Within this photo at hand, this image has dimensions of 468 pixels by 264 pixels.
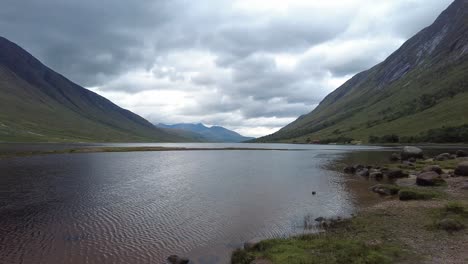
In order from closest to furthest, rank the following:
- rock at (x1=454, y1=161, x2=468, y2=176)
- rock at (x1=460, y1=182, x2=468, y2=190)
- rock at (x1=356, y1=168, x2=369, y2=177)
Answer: rock at (x1=460, y1=182, x2=468, y2=190), rock at (x1=454, y1=161, x2=468, y2=176), rock at (x1=356, y1=168, x2=369, y2=177)

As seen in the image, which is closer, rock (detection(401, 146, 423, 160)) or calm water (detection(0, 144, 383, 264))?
calm water (detection(0, 144, 383, 264))

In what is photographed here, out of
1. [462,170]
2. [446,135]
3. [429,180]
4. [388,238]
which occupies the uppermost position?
[446,135]

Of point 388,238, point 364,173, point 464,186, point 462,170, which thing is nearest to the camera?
point 388,238

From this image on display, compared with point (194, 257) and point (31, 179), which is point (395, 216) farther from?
point (31, 179)

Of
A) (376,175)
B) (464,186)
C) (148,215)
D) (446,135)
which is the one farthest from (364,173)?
(446,135)

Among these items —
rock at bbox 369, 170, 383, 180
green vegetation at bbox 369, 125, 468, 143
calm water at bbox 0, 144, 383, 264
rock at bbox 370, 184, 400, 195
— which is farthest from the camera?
green vegetation at bbox 369, 125, 468, 143

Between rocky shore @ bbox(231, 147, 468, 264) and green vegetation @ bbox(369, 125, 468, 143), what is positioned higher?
green vegetation @ bbox(369, 125, 468, 143)

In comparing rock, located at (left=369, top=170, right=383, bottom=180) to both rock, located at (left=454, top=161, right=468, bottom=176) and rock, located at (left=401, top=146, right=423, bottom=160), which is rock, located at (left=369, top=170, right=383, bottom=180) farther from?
rock, located at (left=401, top=146, right=423, bottom=160)

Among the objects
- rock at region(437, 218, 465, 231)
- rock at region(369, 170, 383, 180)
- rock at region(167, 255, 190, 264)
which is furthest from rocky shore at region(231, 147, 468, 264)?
rock at region(369, 170, 383, 180)

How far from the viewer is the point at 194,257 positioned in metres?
24.2

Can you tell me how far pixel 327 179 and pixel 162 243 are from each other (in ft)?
149

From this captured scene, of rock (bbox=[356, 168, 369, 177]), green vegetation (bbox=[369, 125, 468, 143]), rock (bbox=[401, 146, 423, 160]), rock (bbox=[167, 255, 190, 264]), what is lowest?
rock (bbox=[167, 255, 190, 264])

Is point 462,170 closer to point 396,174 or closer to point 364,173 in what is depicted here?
point 396,174

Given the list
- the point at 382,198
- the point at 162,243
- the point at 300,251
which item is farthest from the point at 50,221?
the point at 382,198
